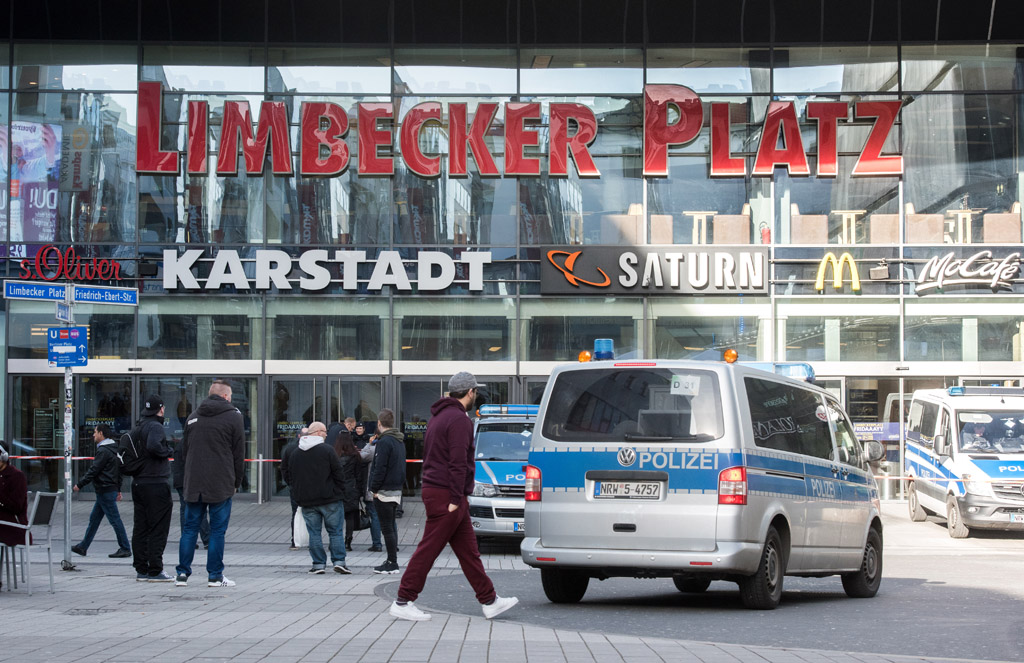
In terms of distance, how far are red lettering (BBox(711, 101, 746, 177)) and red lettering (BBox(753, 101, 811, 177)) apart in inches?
14.8

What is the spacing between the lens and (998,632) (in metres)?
9.48

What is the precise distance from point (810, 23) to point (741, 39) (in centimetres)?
144

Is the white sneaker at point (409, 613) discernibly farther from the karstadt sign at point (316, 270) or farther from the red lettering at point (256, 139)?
the red lettering at point (256, 139)

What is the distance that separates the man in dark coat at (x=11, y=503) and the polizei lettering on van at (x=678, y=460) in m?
5.82

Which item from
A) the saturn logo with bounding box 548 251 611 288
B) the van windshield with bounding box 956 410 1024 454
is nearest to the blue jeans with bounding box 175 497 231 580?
the van windshield with bounding box 956 410 1024 454

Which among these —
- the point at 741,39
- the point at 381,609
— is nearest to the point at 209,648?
the point at 381,609

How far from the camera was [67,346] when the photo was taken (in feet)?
47.4

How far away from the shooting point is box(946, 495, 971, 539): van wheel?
65.1ft

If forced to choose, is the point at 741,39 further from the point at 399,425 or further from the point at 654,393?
the point at 654,393

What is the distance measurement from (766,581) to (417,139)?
16.9 m

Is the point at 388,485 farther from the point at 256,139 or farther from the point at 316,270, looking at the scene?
the point at 256,139

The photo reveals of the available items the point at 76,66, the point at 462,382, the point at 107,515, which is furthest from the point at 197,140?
the point at 462,382

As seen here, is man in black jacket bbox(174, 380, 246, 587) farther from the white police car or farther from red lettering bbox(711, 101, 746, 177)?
red lettering bbox(711, 101, 746, 177)

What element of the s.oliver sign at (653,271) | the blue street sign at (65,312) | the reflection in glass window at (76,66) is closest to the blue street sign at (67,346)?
the blue street sign at (65,312)
